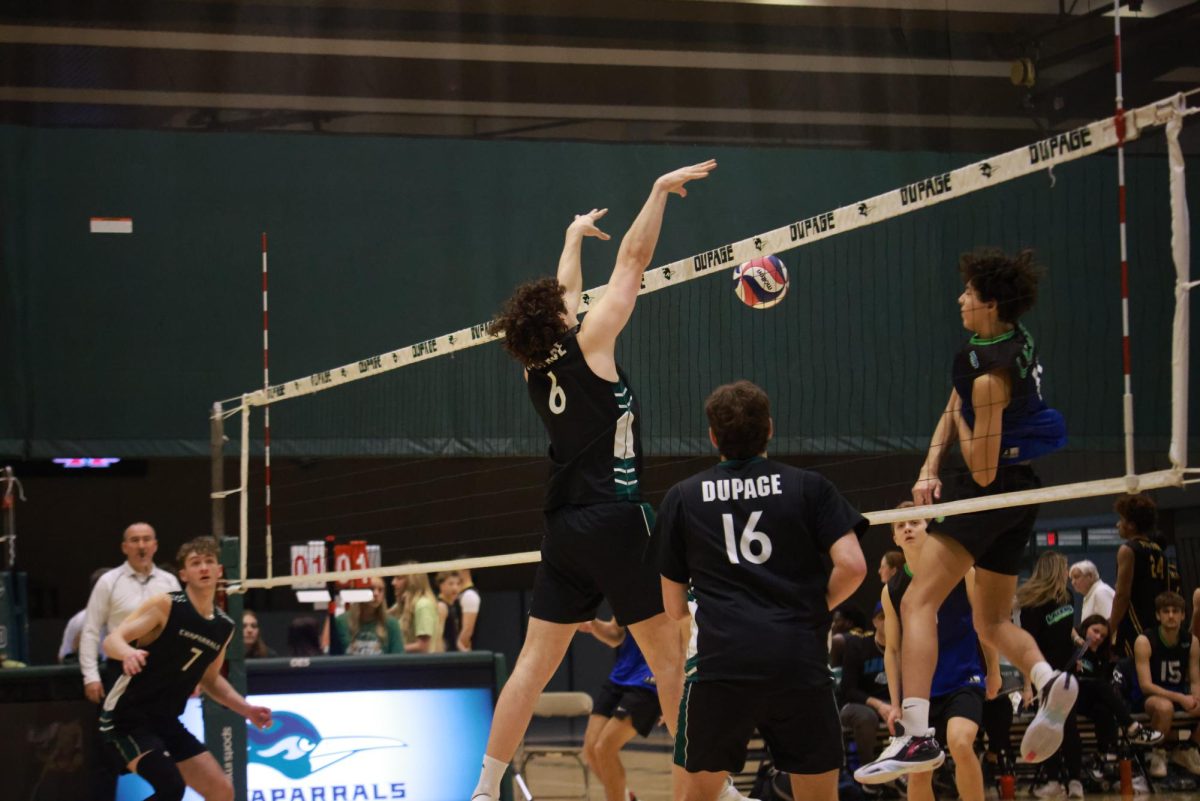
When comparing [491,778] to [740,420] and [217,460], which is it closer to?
[740,420]

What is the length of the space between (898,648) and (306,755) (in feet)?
12.4

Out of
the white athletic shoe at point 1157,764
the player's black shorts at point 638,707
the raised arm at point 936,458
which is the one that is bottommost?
the white athletic shoe at point 1157,764

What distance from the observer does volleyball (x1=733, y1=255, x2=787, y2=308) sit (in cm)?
618

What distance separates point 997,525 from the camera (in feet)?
16.4

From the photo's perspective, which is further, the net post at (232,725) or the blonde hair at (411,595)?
the blonde hair at (411,595)

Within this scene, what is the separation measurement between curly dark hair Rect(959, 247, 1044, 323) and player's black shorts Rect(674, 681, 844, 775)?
1591 mm

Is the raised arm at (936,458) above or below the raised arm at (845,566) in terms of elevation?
above

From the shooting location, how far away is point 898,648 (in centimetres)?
725

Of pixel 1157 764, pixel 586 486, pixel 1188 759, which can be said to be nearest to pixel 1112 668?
pixel 1157 764

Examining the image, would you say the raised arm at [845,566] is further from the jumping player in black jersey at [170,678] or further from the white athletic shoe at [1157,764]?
the white athletic shoe at [1157,764]

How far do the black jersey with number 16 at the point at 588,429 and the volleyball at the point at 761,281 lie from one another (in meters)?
1.32

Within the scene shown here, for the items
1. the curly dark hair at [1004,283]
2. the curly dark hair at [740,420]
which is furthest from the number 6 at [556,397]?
the curly dark hair at [1004,283]

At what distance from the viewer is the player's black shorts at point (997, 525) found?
5.00 metres

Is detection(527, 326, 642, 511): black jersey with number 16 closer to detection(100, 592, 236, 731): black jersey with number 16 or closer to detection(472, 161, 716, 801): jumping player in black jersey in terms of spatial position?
detection(472, 161, 716, 801): jumping player in black jersey
